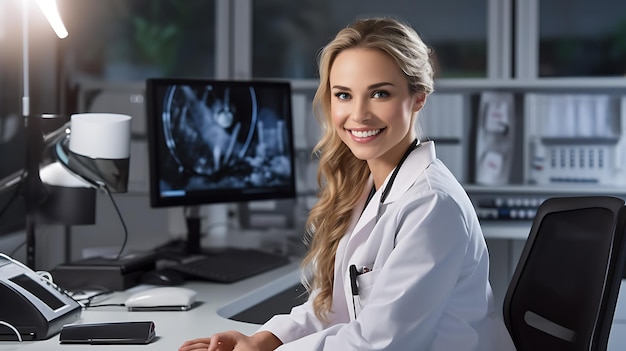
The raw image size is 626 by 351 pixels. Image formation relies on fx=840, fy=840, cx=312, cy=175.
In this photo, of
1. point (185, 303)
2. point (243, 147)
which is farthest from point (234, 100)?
point (185, 303)

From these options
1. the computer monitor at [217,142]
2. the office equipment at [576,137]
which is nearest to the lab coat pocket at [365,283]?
the computer monitor at [217,142]

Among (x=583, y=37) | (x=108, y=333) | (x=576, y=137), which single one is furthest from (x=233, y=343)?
(x=583, y=37)

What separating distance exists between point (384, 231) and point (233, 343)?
0.33 meters

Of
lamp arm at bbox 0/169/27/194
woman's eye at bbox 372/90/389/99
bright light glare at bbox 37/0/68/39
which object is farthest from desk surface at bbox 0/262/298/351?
bright light glare at bbox 37/0/68/39

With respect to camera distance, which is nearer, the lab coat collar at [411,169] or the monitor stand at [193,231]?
the lab coat collar at [411,169]

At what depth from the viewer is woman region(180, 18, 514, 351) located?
126 centimetres

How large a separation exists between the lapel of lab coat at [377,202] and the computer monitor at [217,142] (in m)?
0.80

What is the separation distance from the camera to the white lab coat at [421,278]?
125 centimetres

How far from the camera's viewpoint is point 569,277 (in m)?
1.55

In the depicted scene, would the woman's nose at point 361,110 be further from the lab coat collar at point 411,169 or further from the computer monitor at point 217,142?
the computer monitor at point 217,142

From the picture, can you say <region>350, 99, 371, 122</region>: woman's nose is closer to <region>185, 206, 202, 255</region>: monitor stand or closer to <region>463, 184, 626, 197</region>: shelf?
<region>185, 206, 202, 255</region>: monitor stand

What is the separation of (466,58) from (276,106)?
1.95m

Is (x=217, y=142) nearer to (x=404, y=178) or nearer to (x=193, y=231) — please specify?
(x=193, y=231)

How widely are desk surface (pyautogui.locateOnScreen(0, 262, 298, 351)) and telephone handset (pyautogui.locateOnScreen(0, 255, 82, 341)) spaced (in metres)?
0.02
